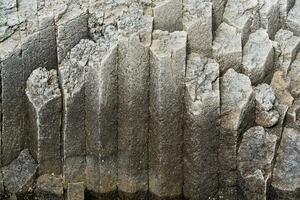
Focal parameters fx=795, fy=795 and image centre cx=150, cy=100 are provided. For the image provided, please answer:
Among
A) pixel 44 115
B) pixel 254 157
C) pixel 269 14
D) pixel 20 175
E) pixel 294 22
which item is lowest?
pixel 20 175

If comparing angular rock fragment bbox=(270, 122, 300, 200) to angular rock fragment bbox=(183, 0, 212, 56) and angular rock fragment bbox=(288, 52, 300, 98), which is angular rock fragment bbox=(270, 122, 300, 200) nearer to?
angular rock fragment bbox=(288, 52, 300, 98)

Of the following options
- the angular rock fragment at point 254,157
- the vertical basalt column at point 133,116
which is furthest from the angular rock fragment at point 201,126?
the vertical basalt column at point 133,116

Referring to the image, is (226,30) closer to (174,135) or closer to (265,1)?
(265,1)

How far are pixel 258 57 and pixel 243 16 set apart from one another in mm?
434

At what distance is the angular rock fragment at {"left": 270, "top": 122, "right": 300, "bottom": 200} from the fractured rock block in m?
0.82

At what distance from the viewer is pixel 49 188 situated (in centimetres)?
745

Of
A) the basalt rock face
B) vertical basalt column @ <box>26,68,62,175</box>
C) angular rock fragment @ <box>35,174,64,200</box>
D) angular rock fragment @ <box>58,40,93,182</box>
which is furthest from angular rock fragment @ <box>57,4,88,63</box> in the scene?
angular rock fragment @ <box>35,174,64,200</box>

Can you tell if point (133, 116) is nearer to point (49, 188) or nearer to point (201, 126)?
point (201, 126)

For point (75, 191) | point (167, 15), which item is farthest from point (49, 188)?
point (167, 15)

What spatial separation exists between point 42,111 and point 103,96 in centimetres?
57

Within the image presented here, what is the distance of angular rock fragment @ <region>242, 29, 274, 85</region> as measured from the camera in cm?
757

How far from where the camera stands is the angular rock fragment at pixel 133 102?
711cm

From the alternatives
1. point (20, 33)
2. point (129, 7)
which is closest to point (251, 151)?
point (129, 7)

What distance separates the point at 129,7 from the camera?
23.9ft
